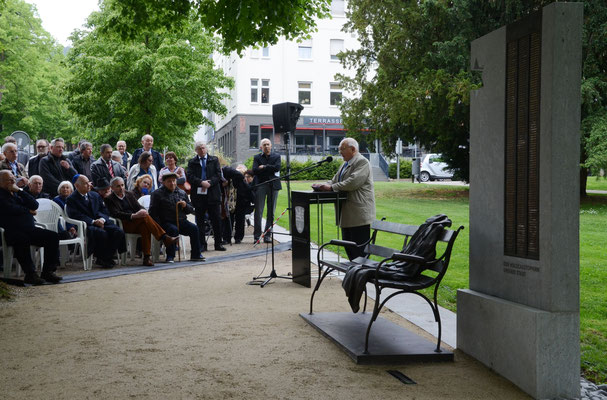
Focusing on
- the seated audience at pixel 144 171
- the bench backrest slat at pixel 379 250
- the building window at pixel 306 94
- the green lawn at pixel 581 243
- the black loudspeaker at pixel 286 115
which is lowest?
the green lawn at pixel 581 243

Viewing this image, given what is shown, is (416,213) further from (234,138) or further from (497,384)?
(234,138)

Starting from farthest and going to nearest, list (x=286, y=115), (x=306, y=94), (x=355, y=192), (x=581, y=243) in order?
(x=306, y=94), (x=581, y=243), (x=286, y=115), (x=355, y=192)

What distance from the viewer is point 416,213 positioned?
21.0 metres

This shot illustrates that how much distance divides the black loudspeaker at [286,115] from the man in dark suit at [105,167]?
3347mm

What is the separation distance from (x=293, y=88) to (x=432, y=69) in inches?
1143

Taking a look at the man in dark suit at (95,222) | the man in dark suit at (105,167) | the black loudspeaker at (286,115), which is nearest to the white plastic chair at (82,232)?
the man in dark suit at (95,222)

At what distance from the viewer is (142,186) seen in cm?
1321

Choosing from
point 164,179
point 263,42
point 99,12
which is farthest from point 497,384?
point 99,12

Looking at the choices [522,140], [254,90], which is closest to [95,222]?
[522,140]

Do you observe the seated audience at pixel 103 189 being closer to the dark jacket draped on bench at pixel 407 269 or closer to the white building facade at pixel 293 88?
the dark jacket draped on bench at pixel 407 269

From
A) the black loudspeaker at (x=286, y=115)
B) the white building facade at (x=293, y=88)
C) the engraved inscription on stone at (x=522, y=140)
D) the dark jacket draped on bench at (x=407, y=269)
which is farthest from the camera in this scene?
the white building facade at (x=293, y=88)

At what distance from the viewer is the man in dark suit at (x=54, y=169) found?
12578 mm

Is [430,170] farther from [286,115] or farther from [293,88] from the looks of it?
[286,115]

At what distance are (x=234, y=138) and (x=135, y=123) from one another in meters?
26.9
